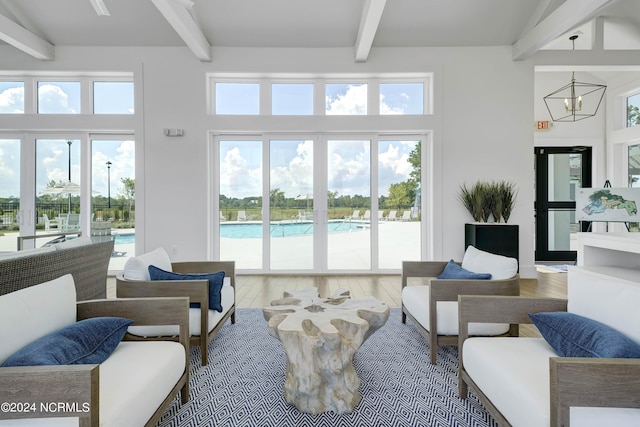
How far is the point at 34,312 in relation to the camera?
4.61 feet

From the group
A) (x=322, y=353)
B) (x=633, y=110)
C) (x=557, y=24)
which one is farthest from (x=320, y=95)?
(x=633, y=110)

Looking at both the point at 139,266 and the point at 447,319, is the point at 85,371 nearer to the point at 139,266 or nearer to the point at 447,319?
the point at 139,266

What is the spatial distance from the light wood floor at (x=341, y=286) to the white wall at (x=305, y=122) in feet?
1.76

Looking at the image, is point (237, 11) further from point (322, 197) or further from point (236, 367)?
point (236, 367)

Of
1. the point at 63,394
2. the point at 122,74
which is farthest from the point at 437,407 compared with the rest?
the point at 122,74

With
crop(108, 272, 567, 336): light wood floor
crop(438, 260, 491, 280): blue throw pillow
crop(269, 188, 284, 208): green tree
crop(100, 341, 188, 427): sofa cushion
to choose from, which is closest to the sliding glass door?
crop(269, 188, 284, 208): green tree

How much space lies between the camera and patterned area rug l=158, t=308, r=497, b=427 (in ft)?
5.76

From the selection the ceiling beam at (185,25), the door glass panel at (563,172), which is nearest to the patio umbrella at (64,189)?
the ceiling beam at (185,25)

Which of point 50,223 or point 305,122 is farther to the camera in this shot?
point 50,223

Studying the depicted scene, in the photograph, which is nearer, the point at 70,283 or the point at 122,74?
the point at 70,283

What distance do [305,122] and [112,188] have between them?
340cm

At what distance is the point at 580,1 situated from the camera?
3.86 metres

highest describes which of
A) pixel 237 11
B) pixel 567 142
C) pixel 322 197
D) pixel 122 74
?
pixel 237 11

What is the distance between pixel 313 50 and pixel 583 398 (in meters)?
5.24
